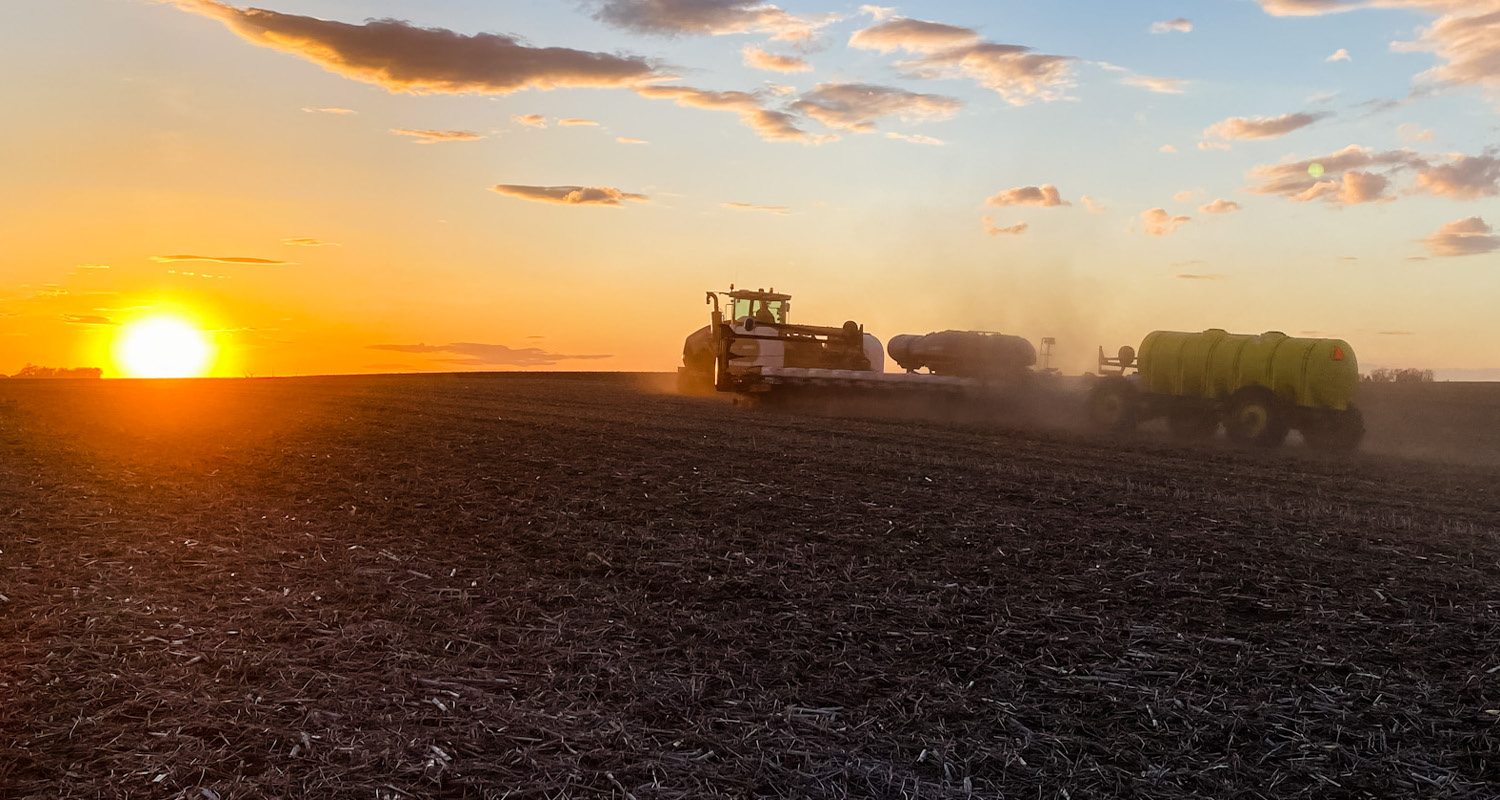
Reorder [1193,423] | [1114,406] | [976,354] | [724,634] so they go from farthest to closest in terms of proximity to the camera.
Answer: [976,354] → [1114,406] → [1193,423] → [724,634]

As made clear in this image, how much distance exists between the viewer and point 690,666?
636 centimetres

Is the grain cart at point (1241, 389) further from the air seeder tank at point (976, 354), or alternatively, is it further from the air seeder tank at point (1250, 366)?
the air seeder tank at point (976, 354)

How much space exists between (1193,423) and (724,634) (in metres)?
19.2

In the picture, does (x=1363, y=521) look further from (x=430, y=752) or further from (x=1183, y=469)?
(x=430, y=752)

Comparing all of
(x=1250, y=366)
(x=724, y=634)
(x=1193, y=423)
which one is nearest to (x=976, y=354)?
(x=1193, y=423)

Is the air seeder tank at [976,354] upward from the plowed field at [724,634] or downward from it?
upward

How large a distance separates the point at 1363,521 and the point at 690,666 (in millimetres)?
8657

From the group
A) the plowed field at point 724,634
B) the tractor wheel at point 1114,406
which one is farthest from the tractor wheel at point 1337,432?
the plowed field at point 724,634

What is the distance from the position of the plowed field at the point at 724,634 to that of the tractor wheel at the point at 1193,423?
31.8 ft

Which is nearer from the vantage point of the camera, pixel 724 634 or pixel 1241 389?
pixel 724 634

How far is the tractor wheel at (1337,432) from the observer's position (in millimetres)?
21984

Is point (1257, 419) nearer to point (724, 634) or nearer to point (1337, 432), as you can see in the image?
point (1337, 432)

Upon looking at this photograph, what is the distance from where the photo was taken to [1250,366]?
2289 cm

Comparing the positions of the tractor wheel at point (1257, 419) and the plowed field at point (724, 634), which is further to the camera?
→ the tractor wheel at point (1257, 419)
